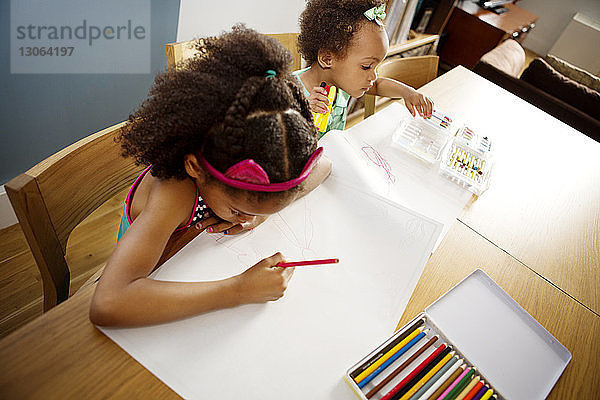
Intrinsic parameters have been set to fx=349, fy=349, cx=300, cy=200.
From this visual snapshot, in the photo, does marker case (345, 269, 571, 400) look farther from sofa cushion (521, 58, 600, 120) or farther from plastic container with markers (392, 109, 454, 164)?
sofa cushion (521, 58, 600, 120)

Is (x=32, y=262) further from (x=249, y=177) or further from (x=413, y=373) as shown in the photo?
(x=413, y=373)

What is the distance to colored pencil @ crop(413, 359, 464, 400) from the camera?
1.67 ft

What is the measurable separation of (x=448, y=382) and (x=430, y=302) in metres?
0.14

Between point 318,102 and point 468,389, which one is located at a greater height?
point 318,102

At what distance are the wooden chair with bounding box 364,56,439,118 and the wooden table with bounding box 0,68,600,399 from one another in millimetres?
139

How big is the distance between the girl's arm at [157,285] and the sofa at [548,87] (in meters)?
1.70

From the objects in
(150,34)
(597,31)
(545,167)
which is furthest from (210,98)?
(597,31)

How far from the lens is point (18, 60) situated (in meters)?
1.01

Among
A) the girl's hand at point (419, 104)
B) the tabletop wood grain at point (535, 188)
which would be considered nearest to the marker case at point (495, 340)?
the tabletop wood grain at point (535, 188)

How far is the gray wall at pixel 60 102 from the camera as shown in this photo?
1071mm

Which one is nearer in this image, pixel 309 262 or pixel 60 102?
pixel 309 262

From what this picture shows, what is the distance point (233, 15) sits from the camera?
134 cm

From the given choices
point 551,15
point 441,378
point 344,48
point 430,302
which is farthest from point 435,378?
point 551,15

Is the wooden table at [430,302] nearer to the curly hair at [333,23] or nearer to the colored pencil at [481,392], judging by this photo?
the colored pencil at [481,392]
